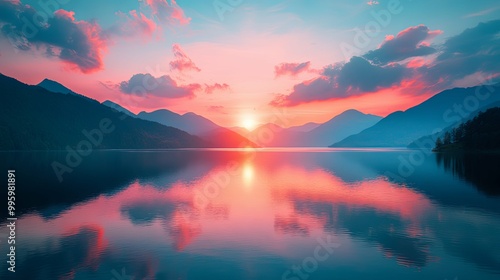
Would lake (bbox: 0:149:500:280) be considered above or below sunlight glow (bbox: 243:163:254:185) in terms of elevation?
below

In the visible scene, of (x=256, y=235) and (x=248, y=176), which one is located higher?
(x=248, y=176)

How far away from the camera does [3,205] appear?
51375 millimetres

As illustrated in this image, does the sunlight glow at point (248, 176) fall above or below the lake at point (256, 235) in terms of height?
above

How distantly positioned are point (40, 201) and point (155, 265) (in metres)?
41.9

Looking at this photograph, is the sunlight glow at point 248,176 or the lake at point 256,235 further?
the sunlight glow at point 248,176

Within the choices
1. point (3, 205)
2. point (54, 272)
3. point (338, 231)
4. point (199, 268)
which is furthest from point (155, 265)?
point (3, 205)

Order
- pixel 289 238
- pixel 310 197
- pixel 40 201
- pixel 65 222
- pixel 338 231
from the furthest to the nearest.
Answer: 1. pixel 310 197
2. pixel 40 201
3. pixel 65 222
4. pixel 338 231
5. pixel 289 238

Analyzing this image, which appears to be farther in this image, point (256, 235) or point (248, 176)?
point (248, 176)

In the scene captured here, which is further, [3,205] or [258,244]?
[3,205]

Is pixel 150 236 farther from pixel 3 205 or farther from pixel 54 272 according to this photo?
pixel 3 205

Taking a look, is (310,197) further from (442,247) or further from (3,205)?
(3,205)

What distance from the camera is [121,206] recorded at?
177 ft

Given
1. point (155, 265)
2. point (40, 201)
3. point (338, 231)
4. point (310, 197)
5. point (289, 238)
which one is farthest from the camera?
point (310, 197)

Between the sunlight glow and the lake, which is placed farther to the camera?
the sunlight glow
